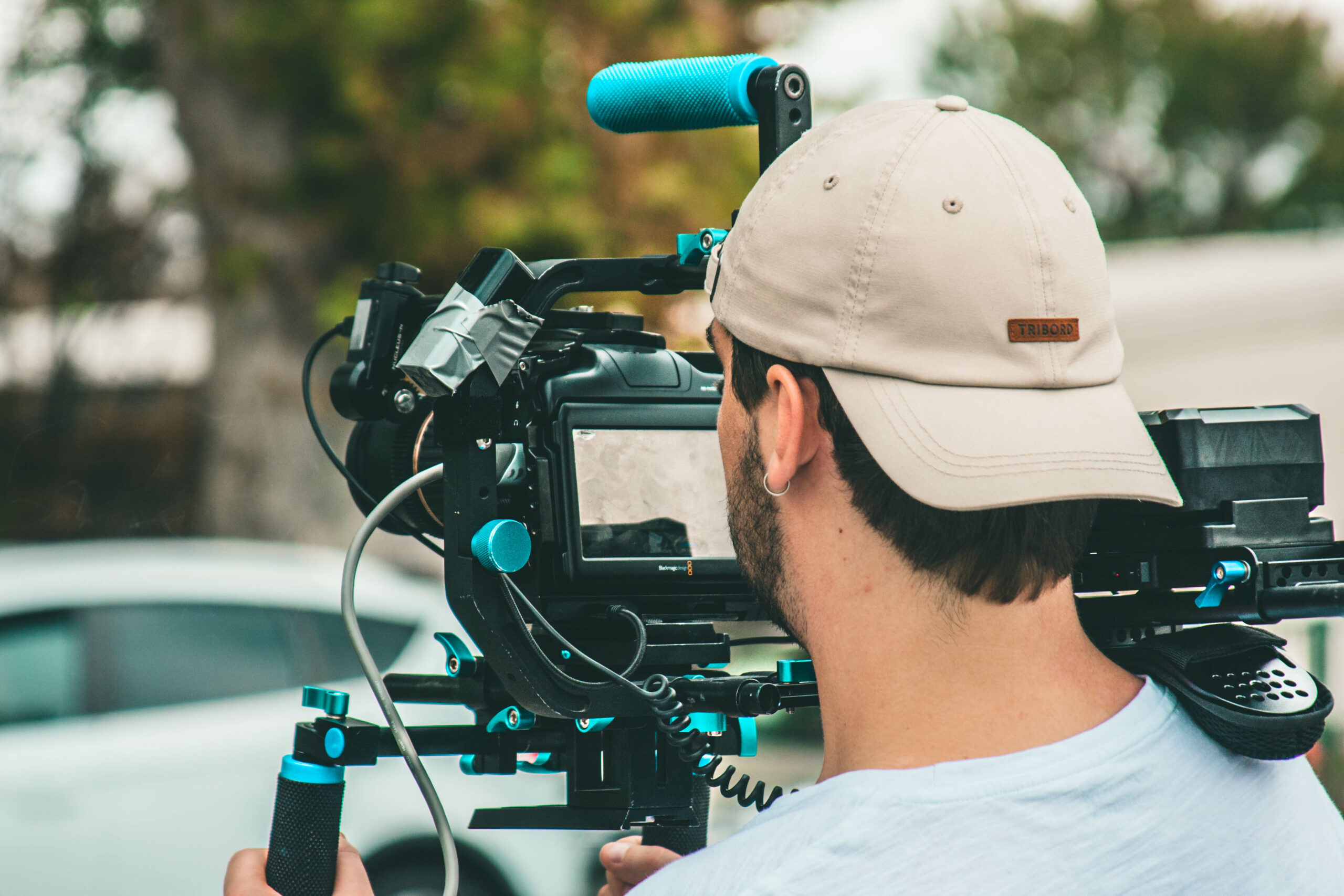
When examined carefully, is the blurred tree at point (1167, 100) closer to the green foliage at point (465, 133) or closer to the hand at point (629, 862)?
the green foliage at point (465, 133)

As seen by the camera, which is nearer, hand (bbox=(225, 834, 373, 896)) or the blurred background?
hand (bbox=(225, 834, 373, 896))

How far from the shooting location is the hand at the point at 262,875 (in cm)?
130

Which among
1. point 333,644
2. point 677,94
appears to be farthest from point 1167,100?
point 677,94

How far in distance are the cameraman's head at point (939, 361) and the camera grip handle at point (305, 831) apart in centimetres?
58

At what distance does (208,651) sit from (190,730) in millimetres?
289

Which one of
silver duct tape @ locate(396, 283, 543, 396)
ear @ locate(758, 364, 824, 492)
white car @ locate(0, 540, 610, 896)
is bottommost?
white car @ locate(0, 540, 610, 896)

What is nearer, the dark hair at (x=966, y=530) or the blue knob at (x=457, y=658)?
the dark hair at (x=966, y=530)

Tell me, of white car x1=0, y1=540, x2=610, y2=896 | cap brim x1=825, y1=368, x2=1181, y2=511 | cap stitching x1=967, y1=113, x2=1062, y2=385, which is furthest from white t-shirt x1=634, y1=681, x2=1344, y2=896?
white car x1=0, y1=540, x2=610, y2=896

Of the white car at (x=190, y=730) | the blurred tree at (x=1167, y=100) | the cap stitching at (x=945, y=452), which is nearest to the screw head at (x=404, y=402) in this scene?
the cap stitching at (x=945, y=452)

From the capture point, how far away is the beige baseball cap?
110 centimetres

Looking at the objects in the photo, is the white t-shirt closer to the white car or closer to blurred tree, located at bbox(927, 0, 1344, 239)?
the white car

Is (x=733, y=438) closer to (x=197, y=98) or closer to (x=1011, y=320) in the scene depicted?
(x=1011, y=320)

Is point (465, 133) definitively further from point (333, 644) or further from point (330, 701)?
point (330, 701)

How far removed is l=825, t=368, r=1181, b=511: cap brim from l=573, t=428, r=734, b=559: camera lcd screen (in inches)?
17.2
